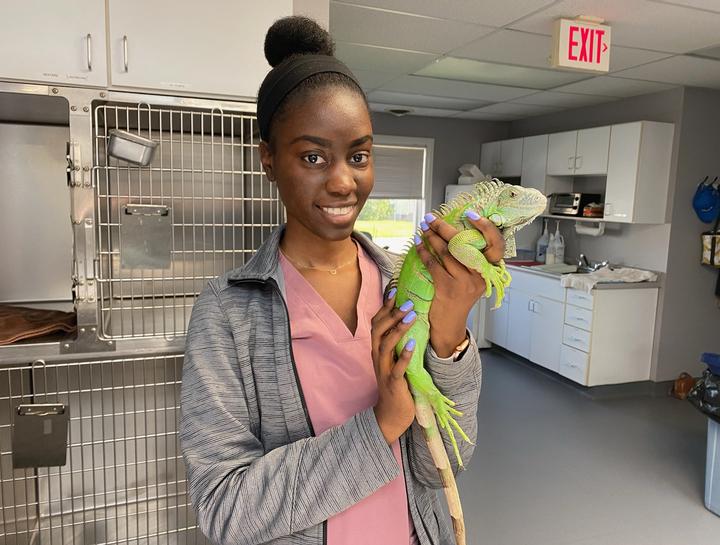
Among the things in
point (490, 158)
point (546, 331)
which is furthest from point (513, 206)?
point (490, 158)

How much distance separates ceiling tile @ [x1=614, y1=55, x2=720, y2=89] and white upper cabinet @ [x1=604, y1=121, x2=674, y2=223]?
0.37m

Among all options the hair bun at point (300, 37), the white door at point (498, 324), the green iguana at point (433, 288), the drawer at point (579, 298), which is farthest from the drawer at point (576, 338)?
the hair bun at point (300, 37)

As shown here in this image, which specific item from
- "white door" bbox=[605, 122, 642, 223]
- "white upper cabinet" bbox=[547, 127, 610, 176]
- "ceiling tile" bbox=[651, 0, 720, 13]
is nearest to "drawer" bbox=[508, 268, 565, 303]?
"white door" bbox=[605, 122, 642, 223]

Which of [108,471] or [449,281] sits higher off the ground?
[449,281]

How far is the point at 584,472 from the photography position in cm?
326

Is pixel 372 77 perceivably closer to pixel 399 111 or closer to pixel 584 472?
pixel 399 111

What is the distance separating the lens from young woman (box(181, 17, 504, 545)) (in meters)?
0.76

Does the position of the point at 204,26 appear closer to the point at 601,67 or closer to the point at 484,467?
the point at 601,67

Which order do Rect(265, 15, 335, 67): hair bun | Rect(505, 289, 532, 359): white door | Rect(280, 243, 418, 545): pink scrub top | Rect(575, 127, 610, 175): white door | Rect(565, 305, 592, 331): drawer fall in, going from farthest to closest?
1. Rect(505, 289, 532, 359): white door
2. Rect(575, 127, 610, 175): white door
3. Rect(565, 305, 592, 331): drawer
4. Rect(265, 15, 335, 67): hair bun
5. Rect(280, 243, 418, 545): pink scrub top

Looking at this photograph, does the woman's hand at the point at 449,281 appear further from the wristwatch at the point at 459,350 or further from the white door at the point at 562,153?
the white door at the point at 562,153

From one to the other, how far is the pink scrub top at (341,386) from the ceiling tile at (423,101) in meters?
4.40

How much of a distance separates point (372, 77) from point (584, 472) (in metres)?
3.29

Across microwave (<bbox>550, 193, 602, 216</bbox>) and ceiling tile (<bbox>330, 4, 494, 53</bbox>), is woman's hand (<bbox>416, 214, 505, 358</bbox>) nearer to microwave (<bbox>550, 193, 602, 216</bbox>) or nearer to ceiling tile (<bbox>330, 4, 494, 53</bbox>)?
ceiling tile (<bbox>330, 4, 494, 53</bbox>)

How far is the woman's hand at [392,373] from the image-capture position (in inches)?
29.4
